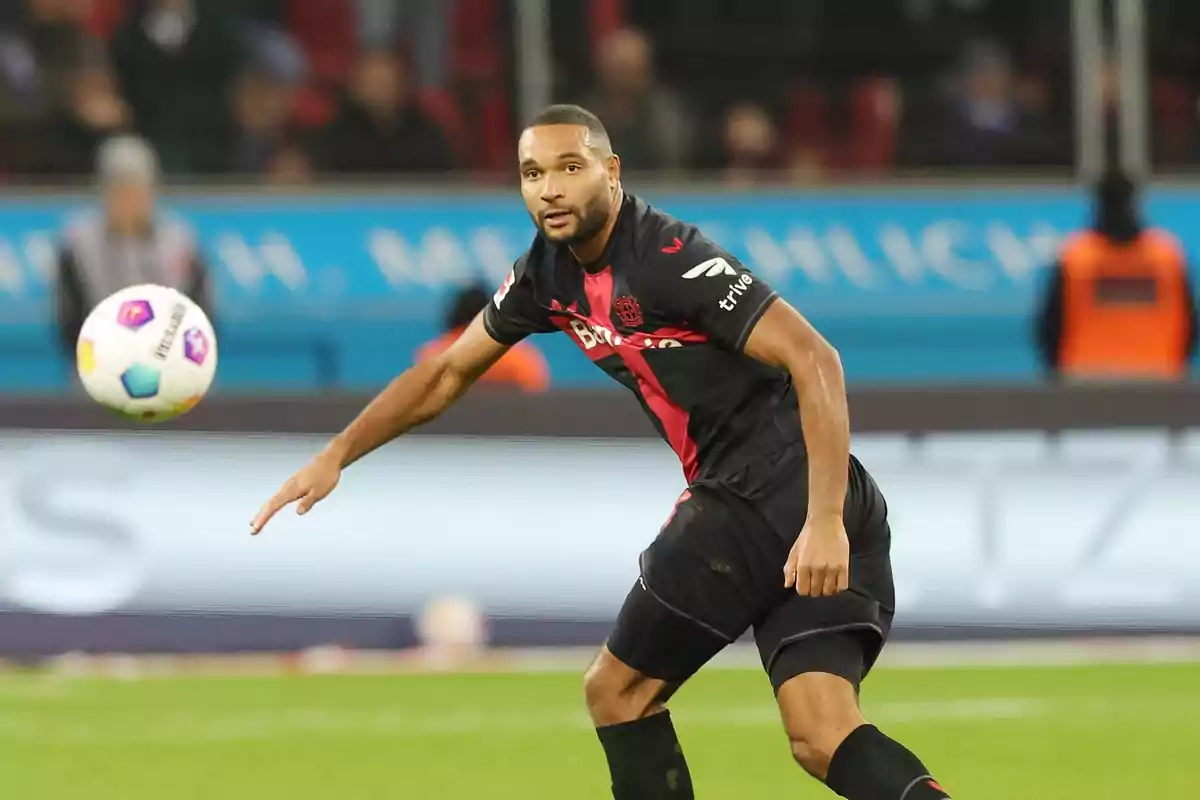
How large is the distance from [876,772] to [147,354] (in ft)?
7.05

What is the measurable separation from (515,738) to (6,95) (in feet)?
20.2

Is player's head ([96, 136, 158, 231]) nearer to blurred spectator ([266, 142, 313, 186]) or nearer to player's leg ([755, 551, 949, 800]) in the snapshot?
blurred spectator ([266, 142, 313, 186])

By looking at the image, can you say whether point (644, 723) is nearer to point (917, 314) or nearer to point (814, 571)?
point (814, 571)

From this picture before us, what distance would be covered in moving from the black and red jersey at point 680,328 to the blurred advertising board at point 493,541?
462 cm

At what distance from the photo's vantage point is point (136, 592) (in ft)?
31.6

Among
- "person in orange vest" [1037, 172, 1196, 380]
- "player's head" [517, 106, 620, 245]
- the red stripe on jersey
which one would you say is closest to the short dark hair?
"player's head" [517, 106, 620, 245]

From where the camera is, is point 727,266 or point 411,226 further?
point 411,226

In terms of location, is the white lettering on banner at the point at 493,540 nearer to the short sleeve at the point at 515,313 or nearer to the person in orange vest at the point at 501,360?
the person in orange vest at the point at 501,360

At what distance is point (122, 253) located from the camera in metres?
10.7

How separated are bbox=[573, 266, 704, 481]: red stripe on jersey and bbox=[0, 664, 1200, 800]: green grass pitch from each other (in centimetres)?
213

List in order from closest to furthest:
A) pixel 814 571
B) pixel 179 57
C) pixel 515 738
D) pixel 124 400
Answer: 1. pixel 814 571
2. pixel 124 400
3. pixel 515 738
4. pixel 179 57

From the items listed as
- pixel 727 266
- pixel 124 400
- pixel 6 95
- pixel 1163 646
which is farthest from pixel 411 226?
pixel 727 266

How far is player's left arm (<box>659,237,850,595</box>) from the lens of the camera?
455 cm

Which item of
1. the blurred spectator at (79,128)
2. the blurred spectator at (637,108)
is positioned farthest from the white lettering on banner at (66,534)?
the blurred spectator at (637,108)
